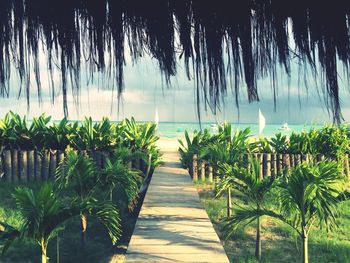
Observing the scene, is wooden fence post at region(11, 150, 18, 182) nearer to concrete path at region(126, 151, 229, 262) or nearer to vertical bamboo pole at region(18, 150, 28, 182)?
vertical bamboo pole at region(18, 150, 28, 182)

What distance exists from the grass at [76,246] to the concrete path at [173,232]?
106cm

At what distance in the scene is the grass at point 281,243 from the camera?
7602mm

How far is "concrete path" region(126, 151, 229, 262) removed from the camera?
4.45 meters

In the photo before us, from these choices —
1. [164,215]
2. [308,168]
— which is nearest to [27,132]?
[164,215]

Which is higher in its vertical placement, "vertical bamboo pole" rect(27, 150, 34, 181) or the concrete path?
"vertical bamboo pole" rect(27, 150, 34, 181)

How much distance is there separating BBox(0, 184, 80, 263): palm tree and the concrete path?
1.07 metres

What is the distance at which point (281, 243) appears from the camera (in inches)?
327

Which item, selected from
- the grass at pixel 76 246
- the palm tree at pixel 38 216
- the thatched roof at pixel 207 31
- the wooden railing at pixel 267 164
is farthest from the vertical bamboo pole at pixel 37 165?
the thatched roof at pixel 207 31

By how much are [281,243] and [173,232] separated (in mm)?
3753

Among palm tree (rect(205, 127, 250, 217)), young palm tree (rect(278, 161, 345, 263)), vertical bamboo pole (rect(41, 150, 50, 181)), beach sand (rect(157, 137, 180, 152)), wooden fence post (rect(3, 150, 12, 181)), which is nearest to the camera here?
young palm tree (rect(278, 161, 345, 263))

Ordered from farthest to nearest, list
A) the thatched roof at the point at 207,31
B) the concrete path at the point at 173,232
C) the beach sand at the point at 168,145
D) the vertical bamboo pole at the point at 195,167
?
the beach sand at the point at 168,145
the vertical bamboo pole at the point at 195,167
the concrete path at the point at 173,232
the thatched roof at the point at 207,31

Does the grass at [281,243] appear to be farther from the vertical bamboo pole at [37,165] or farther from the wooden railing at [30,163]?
the vertical bamboo pole at [37,165]

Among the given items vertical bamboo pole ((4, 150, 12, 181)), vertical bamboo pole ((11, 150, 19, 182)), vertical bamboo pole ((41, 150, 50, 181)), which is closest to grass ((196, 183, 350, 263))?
vertical bamboo pole ((41, 150, 50, 181))

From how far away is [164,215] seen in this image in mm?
6289
